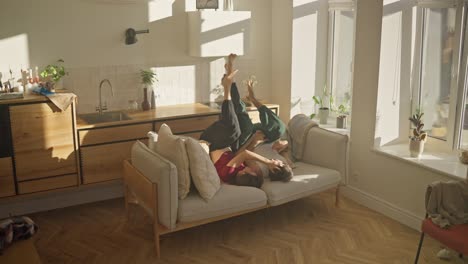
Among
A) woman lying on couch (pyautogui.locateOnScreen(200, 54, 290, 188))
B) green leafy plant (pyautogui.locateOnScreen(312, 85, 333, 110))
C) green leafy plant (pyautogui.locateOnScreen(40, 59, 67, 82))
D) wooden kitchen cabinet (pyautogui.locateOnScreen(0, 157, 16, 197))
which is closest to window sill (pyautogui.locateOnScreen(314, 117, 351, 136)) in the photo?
green leafy plant (pyautogui.locateOnScreen(312, 85, 333, 110))

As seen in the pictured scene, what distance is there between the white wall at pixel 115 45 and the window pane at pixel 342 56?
0.84 m

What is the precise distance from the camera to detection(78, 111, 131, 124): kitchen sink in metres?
5.11

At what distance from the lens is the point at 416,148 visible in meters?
4.72

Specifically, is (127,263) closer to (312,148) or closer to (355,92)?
(312,148)

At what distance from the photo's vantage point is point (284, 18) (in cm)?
596

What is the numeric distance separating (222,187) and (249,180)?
255 millimetres

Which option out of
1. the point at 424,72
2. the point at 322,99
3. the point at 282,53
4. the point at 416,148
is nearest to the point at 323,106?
the point at 322,99

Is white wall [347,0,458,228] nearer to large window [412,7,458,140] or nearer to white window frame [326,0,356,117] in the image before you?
large window [412,7,458,140]

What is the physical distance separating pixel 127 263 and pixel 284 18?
337 centimetres

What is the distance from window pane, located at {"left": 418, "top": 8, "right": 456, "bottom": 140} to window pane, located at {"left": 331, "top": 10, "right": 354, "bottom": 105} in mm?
919

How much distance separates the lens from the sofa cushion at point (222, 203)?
4.06m

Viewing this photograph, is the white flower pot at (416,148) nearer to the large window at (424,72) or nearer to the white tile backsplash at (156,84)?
the large window at (424,72)

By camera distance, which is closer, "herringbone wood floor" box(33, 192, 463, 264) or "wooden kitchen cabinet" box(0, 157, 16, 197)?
"herringbone wood floor" box(33, 192, 463, 264)

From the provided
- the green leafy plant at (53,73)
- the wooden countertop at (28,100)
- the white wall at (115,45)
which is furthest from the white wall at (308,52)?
the wooden countertop at (28,100)
